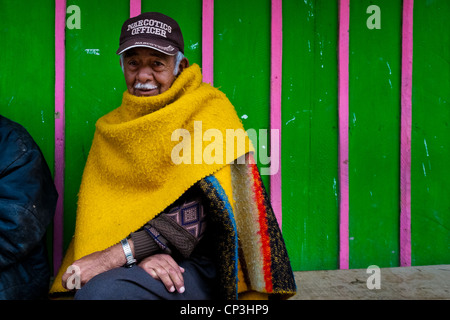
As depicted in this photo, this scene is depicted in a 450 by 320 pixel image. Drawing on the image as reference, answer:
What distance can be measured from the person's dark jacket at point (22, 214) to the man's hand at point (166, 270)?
20.0 inches

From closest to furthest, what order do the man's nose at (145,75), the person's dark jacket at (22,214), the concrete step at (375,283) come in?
the person's dark jacket at (22,214) < the man's nose at (145,75) < the concrete step at (375,283)

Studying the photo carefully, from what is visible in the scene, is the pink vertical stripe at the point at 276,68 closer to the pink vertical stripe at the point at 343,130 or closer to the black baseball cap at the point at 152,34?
the pink vertical stripe at the point at 343,130

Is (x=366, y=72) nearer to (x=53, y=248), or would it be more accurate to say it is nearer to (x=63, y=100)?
(x=63, y=100)

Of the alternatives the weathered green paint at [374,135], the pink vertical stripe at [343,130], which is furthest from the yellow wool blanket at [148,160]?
the weathered green paint at [374,135]

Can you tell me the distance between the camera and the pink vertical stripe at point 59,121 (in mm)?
2205

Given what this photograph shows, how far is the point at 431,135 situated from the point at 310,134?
0.76 metres

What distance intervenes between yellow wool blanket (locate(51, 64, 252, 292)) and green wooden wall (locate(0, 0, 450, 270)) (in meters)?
0.60

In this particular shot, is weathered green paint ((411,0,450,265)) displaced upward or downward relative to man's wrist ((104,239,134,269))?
upward

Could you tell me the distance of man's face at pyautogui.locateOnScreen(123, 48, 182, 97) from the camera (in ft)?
5.74

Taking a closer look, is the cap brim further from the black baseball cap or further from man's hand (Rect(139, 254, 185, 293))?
man's hand (Rect(139, 254, 185, 293))

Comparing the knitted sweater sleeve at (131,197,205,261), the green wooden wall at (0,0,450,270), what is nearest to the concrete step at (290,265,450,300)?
the green wooden wall at (0,0,450,270)

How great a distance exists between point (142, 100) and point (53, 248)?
3.64 feet
